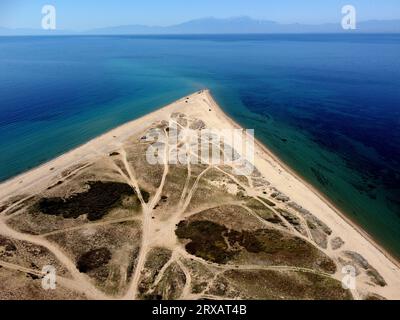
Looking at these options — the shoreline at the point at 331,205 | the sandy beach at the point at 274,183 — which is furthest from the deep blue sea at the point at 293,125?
the sandy beach at the point at 274,183

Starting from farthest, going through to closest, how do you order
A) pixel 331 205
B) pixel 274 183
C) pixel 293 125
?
pixel 293 125 < pixel 274 183 < pixel 331 205

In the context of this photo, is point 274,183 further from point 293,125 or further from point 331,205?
point 293,125

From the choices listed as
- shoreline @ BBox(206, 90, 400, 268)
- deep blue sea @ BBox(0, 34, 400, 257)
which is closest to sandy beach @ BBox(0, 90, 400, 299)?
shoreline @ BBox(206, 90, 400, 268)

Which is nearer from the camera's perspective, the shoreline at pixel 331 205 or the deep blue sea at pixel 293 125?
the shoreline at pixel 331 205

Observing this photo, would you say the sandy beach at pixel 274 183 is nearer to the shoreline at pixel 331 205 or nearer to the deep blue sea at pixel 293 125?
the shoreline at pixel 331 205

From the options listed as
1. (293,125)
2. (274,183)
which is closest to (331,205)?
(274,183)

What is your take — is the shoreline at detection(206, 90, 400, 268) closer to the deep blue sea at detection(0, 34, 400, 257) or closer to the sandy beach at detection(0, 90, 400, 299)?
the sandy beach at detection(0, 90, 400, 299)

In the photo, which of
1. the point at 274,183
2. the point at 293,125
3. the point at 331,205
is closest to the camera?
the point at 331,205

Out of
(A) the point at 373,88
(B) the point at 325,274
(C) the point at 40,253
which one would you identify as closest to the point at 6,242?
(C) the point at 40,253
